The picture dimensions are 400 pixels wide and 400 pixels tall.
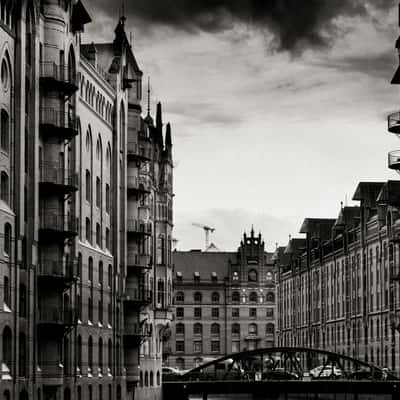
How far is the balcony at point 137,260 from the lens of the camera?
84938 millimetres

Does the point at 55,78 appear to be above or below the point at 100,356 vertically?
above

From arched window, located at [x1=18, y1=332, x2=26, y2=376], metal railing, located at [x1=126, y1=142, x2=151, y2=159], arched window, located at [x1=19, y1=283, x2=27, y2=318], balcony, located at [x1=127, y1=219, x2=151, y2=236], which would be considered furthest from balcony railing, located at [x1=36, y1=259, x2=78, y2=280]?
metal railing, located at [x1=126, y1=142, x2=151, y2=159]

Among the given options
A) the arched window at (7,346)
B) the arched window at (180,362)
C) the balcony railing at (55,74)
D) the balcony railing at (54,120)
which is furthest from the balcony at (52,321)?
the arched window at (180,362)

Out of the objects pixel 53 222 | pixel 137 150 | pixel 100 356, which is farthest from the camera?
pixel 137 150

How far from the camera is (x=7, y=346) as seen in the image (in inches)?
2301

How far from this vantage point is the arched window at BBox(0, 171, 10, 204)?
5853 centimetres

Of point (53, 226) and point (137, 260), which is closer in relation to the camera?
point (53, 226)

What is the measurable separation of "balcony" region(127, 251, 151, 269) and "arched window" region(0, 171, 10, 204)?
2609 centimetres

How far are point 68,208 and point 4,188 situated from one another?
1032cm

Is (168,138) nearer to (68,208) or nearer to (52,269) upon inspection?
(68,208)

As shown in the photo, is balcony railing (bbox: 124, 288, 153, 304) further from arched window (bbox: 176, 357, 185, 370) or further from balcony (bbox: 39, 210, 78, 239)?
arched window (bbox: 176, 357, 185, 370)

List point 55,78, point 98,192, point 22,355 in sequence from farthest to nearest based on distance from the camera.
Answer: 1. point 98,192
2. point 55,78
3. point 22,355

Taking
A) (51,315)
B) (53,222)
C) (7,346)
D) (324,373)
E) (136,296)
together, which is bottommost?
(324,373)

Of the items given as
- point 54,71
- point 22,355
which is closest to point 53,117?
point 54,71
